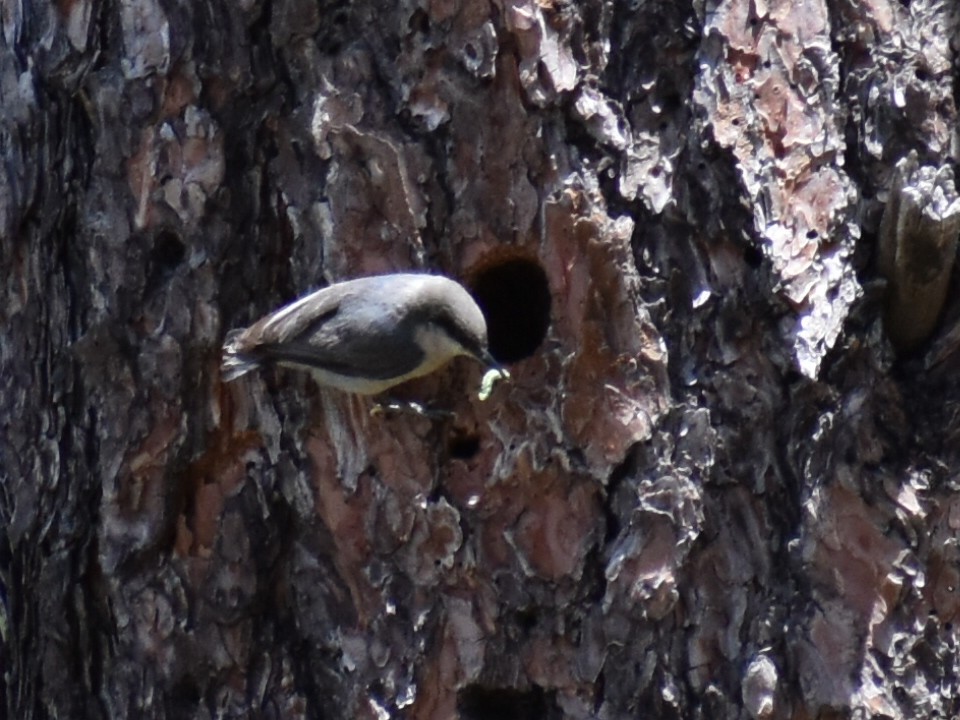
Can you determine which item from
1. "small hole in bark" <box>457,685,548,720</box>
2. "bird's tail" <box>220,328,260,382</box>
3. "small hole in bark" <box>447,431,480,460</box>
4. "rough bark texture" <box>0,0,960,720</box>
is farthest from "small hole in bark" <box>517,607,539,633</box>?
"bird's tail" <box>220,328,260,382</box>

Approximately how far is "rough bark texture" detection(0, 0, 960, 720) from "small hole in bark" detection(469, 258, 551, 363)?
23mm

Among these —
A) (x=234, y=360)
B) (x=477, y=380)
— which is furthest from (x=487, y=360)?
(x=234, y=360)

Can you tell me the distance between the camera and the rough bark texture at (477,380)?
9.23ft

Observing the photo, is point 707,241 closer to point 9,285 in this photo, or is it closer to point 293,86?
point 293,86

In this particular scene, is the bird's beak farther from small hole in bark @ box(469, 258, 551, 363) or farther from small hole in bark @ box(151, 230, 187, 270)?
small hole in bark @ box(151, 230, 187, 270)

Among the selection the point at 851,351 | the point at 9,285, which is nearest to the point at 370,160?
the point at 9,285

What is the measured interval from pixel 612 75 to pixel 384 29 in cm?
45

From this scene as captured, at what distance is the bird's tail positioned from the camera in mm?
2799

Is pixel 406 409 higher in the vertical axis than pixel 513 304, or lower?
lower

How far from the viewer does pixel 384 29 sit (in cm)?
293

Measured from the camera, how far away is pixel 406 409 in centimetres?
288

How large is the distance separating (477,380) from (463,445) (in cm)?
13

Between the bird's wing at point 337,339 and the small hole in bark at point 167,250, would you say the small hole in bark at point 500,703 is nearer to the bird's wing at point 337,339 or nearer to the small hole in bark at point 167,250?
the bird's wing at point 337,339

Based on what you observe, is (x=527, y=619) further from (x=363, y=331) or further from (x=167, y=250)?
(x=167, y=250)
